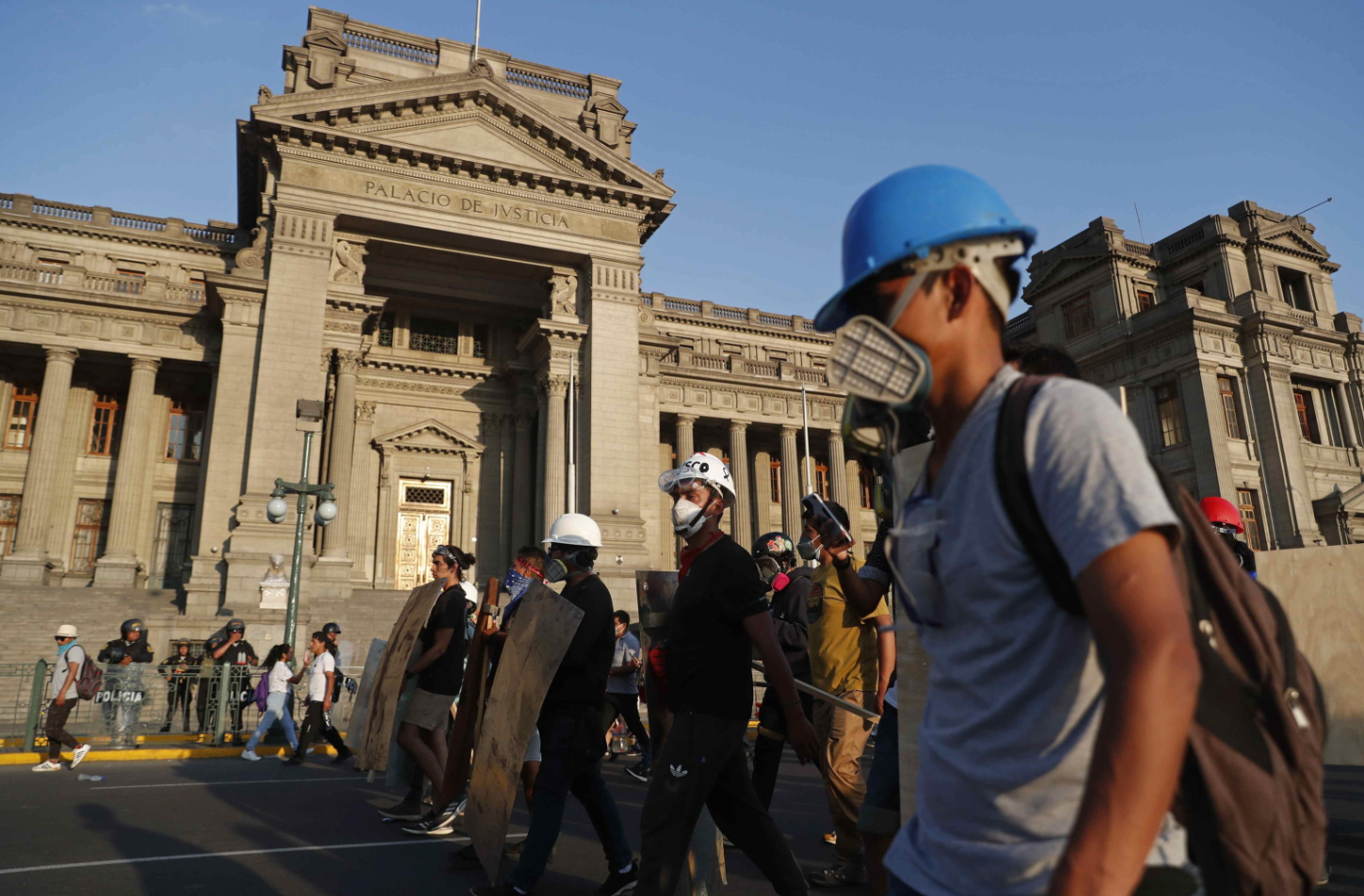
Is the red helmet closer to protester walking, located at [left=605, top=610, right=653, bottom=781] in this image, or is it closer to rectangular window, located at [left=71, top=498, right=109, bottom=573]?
protester walking, located at [left=605, top=610, right=653, bottom=781]

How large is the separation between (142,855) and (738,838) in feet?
14.7

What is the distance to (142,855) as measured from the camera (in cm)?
593

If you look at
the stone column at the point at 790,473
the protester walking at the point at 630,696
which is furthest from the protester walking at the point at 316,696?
the stone column at the point at 790,473

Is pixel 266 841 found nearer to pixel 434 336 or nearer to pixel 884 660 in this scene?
pixel 884 660

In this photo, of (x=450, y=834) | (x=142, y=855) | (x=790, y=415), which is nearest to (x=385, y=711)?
(x=450, y=834)

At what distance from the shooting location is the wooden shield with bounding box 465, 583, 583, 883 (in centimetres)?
495

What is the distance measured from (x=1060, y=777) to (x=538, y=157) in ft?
95.5

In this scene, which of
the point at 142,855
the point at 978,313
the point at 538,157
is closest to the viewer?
the point at 978,313

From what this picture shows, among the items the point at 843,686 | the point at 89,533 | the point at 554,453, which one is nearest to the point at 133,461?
the point at 89,533

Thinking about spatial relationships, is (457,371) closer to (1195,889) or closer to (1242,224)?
(1195,889)

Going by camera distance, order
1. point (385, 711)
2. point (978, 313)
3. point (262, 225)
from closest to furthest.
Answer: point (978, 313), point (385, 711), point (262, 225)

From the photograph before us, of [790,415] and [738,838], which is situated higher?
[790,415]

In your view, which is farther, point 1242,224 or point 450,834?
point 1242,224

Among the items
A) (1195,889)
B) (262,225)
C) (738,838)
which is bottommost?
(738,838)
